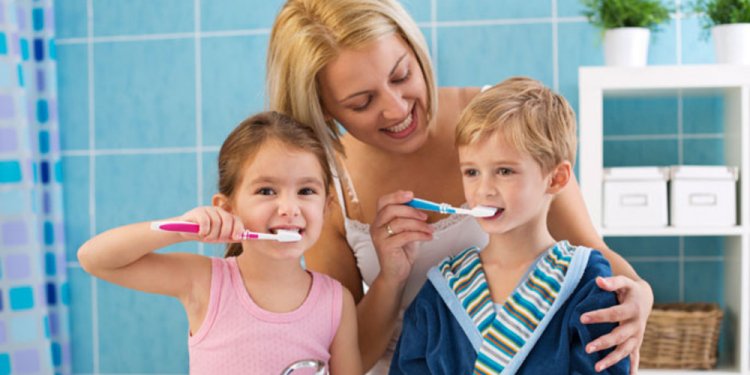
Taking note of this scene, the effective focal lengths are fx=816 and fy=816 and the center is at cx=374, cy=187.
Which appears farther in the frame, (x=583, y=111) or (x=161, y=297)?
(x=161, y=297)

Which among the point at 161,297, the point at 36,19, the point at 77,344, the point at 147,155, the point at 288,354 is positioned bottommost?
the point at 77,344

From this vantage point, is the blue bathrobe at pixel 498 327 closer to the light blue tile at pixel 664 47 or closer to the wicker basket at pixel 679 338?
the wicker basket at pixel 679 338

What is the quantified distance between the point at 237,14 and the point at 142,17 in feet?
1.12

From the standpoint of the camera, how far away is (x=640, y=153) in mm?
2668

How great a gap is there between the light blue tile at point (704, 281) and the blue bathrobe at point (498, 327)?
1662 millimetres

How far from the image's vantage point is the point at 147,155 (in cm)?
284

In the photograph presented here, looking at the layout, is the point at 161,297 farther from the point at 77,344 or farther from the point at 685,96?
the point at 685,96

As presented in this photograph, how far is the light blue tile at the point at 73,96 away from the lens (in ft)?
9.42

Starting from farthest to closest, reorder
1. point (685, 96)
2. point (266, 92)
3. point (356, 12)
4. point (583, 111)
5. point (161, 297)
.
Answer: point (161, 297)
point (685, 96)
point (583, 111)
point (266, 92)
point (356, 12)

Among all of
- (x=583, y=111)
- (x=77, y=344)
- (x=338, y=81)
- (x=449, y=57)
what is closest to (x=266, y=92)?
(x=338, y=81)

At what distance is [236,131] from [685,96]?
1.84 metres

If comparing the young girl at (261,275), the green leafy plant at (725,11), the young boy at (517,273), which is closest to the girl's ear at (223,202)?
the young girl at (261,275)

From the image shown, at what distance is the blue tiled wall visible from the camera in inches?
104

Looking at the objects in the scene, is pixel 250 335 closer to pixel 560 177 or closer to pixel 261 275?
pixel 261 275
